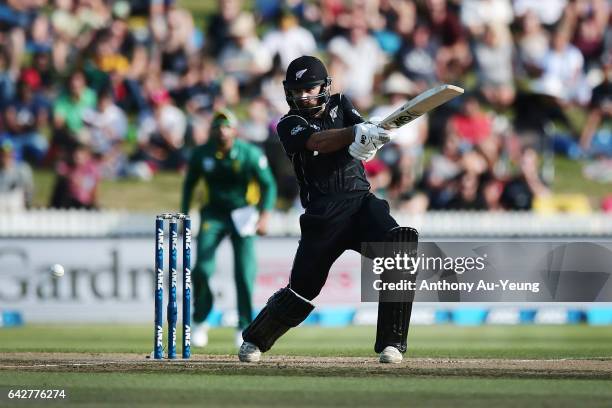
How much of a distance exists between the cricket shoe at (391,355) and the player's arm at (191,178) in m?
3.85

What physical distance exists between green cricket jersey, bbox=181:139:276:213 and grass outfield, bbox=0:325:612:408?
1354mm

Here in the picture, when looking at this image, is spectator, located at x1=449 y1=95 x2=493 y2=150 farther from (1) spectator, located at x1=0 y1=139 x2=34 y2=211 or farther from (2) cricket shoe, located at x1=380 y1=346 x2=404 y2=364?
(2) cricket shoe, located at x1=380 y1=346 x2=404 y2=364

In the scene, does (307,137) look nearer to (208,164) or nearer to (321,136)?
(321,136)

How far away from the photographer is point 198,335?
11.4 m

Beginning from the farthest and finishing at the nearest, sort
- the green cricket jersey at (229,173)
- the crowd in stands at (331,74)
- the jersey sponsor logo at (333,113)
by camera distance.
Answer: the crowd in stands at (331,74) < the green cricket jersey at (229,173) < the jersey sponsor logo at (333,113)

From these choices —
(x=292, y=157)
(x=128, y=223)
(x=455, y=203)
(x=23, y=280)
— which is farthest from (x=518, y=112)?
(x=292, y=157)

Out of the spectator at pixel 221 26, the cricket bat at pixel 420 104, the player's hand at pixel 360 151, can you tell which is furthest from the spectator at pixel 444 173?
the cricket bat at pixel 420 104

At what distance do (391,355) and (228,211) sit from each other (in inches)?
148

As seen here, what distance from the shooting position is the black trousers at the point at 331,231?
26.6 feet

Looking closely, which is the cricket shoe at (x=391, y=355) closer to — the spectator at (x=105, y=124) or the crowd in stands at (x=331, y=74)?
the crowd in stands at (x=331, y=74)

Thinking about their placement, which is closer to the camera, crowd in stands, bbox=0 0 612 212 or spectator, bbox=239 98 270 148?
crowd in stands, bbox=0 0 612 212

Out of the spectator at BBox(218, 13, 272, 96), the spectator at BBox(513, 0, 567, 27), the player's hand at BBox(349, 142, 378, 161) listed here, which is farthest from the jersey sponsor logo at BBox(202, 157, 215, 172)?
the spectator at BBox(513, 0, 567, 27)

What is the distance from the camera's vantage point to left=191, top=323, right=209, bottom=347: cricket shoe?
11289 mm

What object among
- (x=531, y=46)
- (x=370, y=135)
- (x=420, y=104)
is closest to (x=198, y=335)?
(x=370, y=135)
